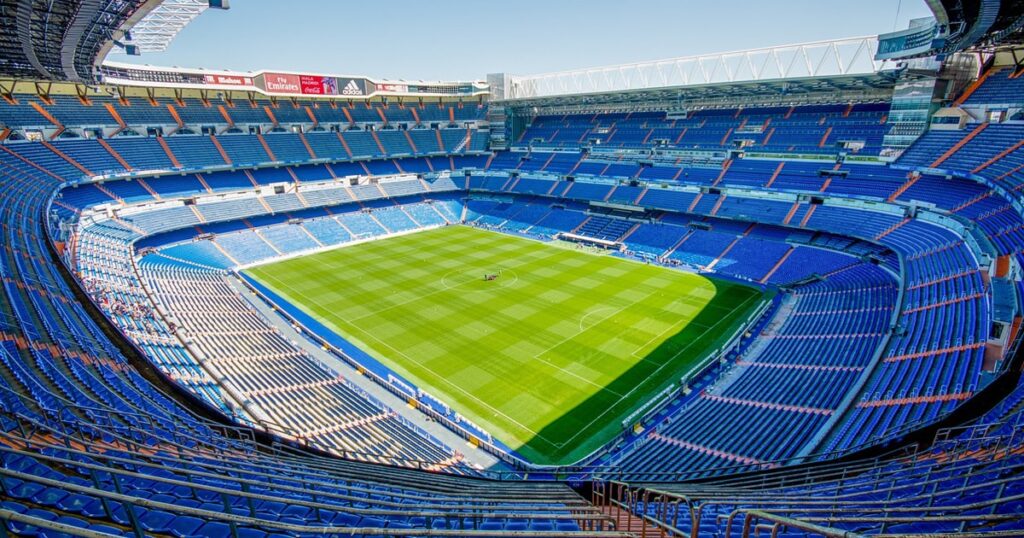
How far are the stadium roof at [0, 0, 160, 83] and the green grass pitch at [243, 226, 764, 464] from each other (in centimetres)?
→ 1858

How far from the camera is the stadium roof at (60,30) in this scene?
17438 mm

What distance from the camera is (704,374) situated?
26.2 meters

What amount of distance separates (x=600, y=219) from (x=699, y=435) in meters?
36.5

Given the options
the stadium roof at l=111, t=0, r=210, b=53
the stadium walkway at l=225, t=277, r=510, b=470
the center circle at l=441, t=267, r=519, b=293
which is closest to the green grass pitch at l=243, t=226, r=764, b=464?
the center circle at l=441, t=267, r=519, b=293

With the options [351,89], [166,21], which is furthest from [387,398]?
[351,89]

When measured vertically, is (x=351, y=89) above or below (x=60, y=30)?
A: above

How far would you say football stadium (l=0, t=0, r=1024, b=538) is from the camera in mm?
8250

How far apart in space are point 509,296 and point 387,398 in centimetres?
1473

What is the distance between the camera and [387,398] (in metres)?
24.8

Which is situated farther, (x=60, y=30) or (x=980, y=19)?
(x=980, y=19)

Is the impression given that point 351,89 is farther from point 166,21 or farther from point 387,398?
point 387,398

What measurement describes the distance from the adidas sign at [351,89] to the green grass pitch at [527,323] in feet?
76.2

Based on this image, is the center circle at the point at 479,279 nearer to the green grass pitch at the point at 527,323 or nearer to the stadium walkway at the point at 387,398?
the green grass pitch at the point at 527,323

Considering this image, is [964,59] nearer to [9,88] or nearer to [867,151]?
[867,151]
